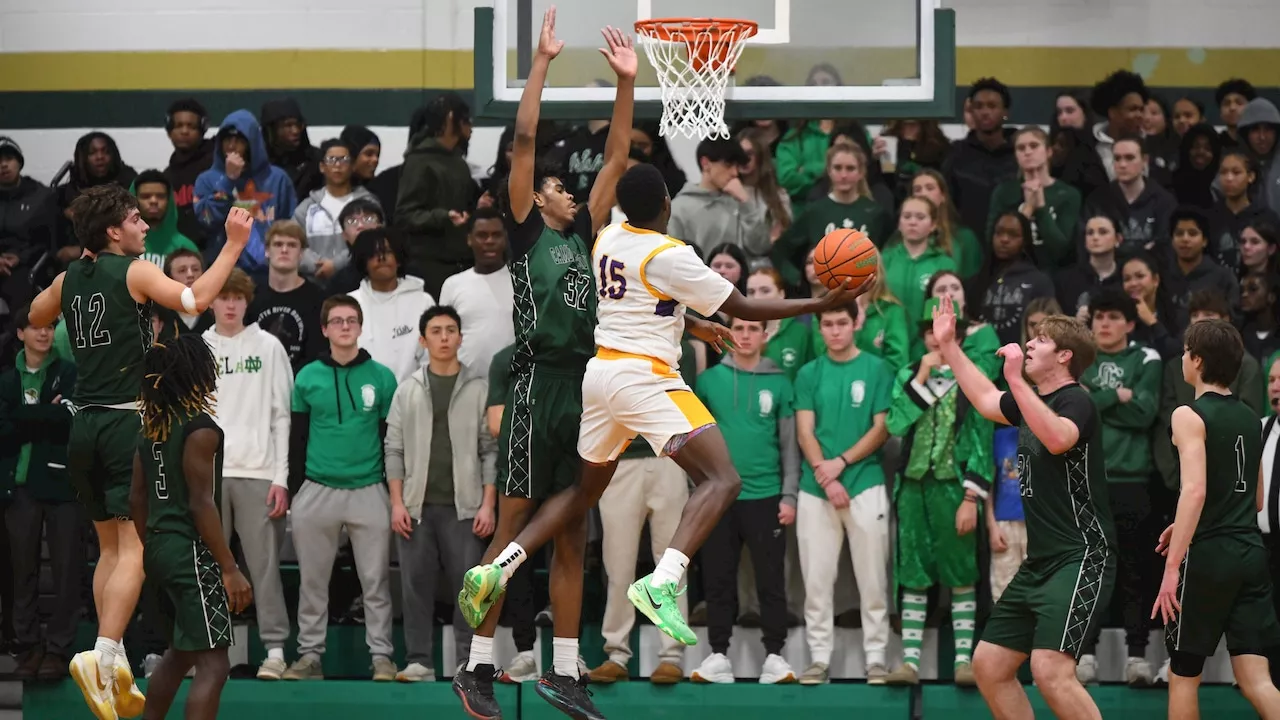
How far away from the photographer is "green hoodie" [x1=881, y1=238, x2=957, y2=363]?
9719 millimetres

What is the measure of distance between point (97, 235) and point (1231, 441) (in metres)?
5.18

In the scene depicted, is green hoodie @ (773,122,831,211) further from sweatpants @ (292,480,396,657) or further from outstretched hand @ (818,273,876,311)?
outstretched hand @ (818,273,876,311)

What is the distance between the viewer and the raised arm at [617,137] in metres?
6.79

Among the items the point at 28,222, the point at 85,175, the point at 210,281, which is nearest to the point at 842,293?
the point at 210,281

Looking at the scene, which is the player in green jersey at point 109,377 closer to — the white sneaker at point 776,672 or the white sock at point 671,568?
the white sock at point 671,568

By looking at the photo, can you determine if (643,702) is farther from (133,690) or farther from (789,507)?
(133,690)

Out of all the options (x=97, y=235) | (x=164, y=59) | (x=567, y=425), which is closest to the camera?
(x=567, y=425)

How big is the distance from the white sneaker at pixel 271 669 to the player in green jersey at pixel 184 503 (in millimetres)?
2233

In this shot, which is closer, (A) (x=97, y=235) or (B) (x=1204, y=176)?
(A) (x=97, y=235)

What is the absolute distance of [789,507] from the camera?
9.12m

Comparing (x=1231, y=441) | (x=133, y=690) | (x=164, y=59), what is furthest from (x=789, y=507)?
(x=164, y=59)

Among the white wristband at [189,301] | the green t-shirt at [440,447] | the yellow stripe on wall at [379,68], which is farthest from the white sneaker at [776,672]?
the yellow stripe on wall at [379,68]

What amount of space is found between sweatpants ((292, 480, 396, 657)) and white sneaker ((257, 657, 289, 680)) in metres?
0.14

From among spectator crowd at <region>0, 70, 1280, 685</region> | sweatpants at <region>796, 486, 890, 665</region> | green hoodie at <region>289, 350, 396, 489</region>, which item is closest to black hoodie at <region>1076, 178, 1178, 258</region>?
spectator crowd at <region>0, 70, 1280, 685</region>
